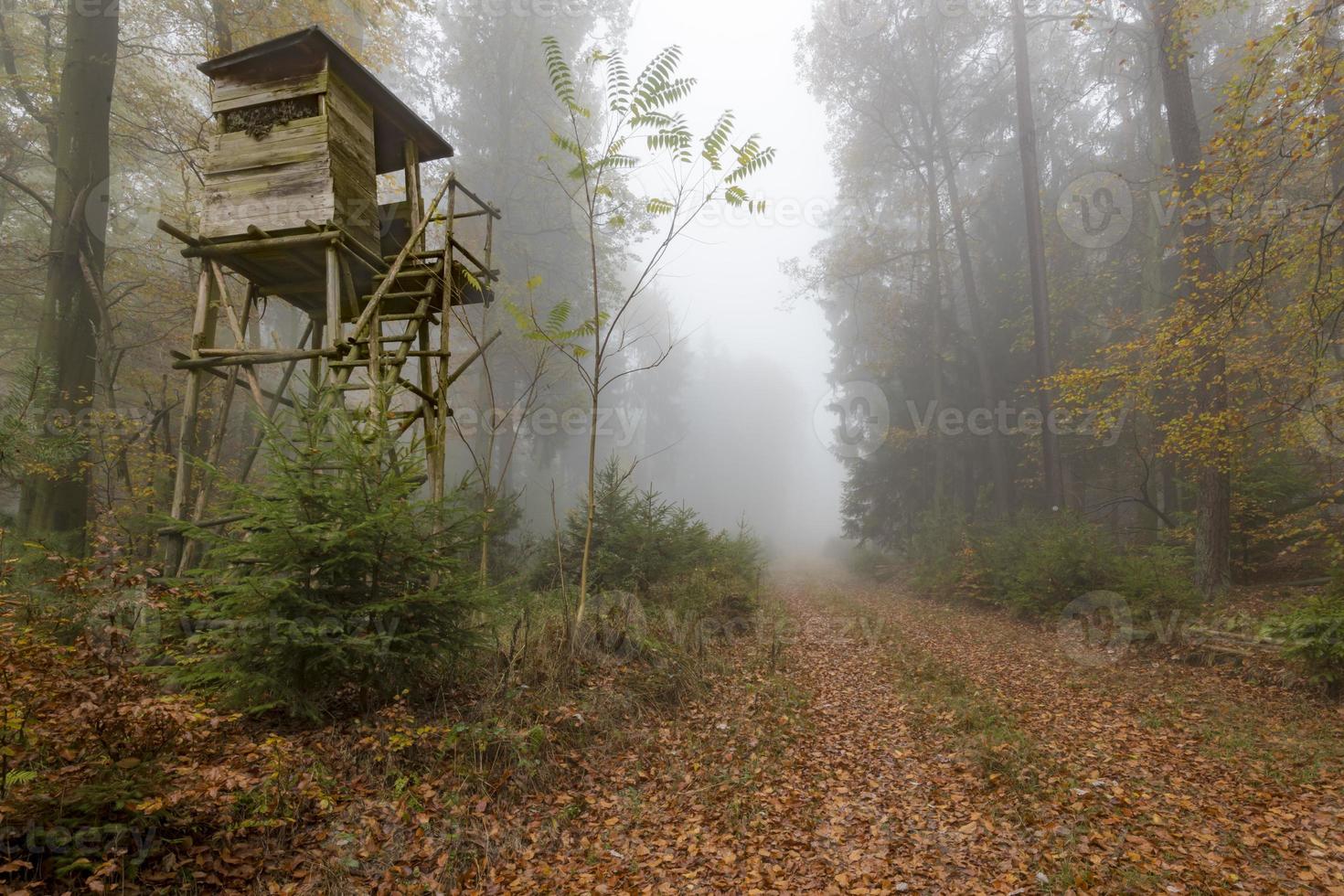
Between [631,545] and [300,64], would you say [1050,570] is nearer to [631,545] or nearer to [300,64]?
[631,545]

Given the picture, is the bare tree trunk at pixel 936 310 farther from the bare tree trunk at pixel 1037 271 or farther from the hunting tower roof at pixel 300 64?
the hunting tower roof at pixel 300 64

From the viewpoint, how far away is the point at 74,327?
8922 mm

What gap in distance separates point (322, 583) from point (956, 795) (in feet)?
16.8

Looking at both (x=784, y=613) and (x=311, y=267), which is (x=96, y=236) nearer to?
(x=311, y=267)

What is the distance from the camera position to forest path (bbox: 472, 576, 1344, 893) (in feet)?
12.6

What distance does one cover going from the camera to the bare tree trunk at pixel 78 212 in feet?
28.6

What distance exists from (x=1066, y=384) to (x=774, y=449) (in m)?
58.7

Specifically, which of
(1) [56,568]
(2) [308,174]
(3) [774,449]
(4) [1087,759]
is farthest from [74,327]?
(3) [774,449]

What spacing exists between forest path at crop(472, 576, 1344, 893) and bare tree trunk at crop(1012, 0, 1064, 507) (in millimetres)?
7888

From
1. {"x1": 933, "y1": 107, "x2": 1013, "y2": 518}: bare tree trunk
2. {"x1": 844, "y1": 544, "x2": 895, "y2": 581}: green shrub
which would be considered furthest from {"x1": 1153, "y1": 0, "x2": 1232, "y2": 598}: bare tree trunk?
{"x1": 844, "y1": 544, "x2": 895, "y2": 581}: green shrub

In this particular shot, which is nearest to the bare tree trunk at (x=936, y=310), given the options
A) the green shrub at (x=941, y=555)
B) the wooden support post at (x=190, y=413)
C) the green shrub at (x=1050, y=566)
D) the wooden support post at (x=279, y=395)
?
the green shrub at (x=941, y=555)

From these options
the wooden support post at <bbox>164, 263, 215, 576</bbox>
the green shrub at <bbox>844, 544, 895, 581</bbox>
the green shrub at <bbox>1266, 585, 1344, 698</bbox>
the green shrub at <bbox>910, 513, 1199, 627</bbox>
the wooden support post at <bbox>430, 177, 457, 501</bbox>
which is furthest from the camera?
the green shrub at <bbox>844, 544, 895, 581</bbox>

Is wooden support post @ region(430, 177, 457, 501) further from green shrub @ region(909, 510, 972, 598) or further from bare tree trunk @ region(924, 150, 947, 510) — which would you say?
bare tree trunk @ region(924, 150, 947, 510)

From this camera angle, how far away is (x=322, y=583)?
4641mm
